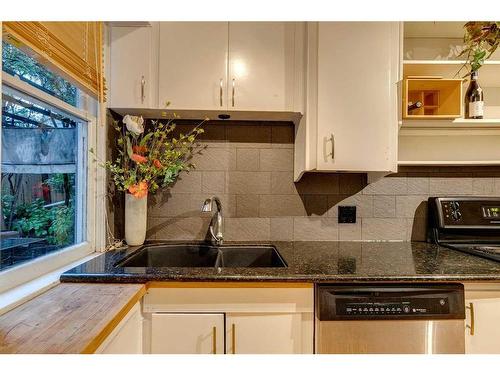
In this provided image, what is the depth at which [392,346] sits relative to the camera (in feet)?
3.72

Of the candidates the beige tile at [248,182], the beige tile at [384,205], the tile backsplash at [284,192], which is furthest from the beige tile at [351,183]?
the beige tile at [248,182]

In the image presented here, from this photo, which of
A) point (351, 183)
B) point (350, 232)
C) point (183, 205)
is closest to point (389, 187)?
point (351, 183)

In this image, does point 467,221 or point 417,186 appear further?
point 417,186

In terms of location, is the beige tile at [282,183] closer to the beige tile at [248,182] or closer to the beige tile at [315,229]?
the beige tile at [248,182]

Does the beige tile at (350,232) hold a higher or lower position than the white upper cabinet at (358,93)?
lower

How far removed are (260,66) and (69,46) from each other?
88 cm

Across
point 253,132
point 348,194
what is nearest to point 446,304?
point 348,194

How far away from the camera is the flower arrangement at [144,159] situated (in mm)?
1611

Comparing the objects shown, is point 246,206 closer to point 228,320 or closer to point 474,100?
point 228,320

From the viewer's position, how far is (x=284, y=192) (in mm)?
1900

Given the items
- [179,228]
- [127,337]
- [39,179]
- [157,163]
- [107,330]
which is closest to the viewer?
[107,330]

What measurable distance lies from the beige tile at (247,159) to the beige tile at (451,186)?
43.8 inches
